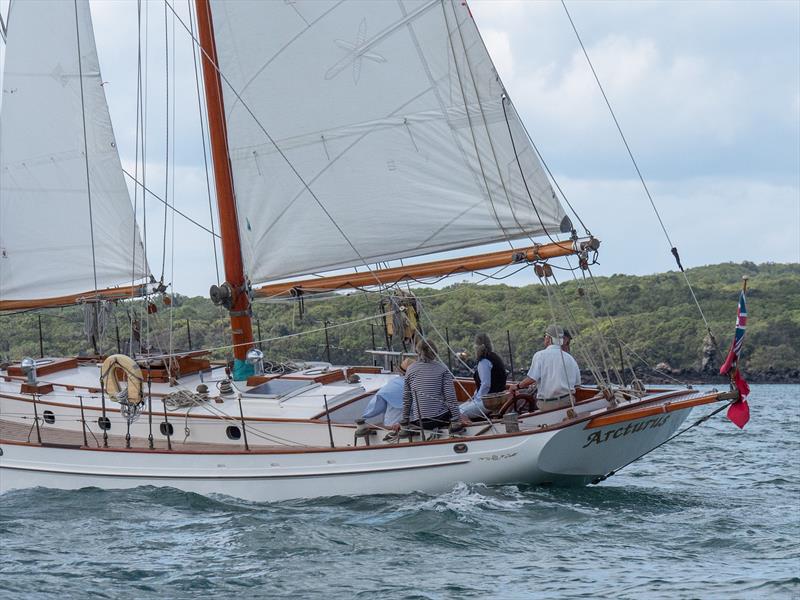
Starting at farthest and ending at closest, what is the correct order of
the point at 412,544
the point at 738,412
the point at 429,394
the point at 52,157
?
the point at 52,157, the point at 429,394, the point at 738,412, the point at 412,544

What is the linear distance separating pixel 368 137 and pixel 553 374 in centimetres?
429

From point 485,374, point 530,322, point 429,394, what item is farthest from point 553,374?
point 530,322

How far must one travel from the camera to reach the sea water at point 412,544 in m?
9.80

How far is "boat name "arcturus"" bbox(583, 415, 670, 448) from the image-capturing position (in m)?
13.0

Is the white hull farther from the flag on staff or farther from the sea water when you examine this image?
the flag on staff

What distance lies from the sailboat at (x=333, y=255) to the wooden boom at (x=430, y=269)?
25 mm

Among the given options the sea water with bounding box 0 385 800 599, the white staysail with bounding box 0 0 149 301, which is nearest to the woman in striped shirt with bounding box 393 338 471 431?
the sea water with bounding box 0 385 800 599

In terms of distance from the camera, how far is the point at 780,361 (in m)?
48.2

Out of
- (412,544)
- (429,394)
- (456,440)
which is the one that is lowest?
(412,544)

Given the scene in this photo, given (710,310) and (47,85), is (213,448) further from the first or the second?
(710,310)

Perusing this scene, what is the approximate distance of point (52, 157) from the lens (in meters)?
18.6

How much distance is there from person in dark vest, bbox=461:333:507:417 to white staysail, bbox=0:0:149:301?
Answer: 7.13 m

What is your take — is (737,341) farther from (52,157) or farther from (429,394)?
(52,157)

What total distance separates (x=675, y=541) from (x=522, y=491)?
223 cm
